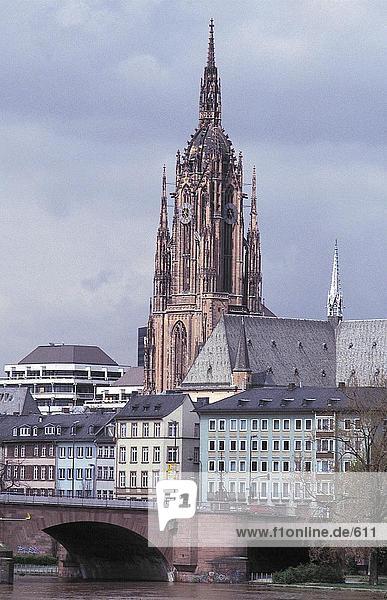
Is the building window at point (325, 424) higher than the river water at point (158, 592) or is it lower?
higher

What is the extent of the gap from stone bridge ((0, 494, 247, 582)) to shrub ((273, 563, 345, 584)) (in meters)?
4.54

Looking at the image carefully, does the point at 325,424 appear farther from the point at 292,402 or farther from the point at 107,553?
the point at 107,553

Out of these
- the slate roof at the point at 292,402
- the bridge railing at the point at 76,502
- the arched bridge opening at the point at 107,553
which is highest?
the slate roof at the point at 292,402

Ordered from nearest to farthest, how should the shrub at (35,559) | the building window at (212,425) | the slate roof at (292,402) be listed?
the shrub at (35,559), the slate roof at (292,402), the building window at (212,425)

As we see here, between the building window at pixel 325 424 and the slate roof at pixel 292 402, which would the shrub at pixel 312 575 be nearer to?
the slate roof at pixel 292 402

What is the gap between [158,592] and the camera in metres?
140

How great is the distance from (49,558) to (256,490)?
925 inches

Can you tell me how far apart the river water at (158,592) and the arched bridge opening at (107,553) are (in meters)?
4.49

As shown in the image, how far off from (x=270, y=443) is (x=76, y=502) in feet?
129

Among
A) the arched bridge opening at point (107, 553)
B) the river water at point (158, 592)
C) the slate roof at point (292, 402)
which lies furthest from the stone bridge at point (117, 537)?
the slate roof at point (292, 402)

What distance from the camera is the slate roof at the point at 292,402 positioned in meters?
183

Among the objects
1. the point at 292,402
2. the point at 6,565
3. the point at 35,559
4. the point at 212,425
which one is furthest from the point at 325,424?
the point at 6,565

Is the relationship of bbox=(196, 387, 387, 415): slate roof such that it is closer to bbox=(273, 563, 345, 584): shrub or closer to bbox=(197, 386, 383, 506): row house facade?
bbox=(197, 386, 383, 506): row house facade

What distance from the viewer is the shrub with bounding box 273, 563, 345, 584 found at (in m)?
144
